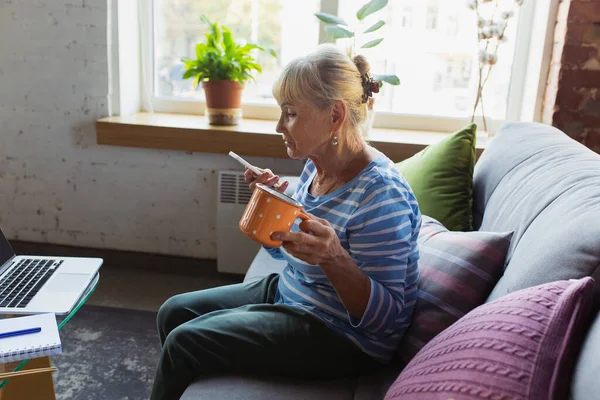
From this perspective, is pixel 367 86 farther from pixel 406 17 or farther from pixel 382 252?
pixel 406 17

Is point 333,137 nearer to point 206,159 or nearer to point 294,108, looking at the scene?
point 294,108

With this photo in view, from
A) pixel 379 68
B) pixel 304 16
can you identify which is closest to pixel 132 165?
pixel 304 16

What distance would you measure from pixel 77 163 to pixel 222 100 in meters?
0.77

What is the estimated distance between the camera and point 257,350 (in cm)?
116

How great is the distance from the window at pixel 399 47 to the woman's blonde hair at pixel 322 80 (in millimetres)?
1285

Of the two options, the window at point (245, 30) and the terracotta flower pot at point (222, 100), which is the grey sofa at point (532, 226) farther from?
the window at point (245, 30)

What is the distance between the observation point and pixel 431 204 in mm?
1583

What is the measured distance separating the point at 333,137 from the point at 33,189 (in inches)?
76.4

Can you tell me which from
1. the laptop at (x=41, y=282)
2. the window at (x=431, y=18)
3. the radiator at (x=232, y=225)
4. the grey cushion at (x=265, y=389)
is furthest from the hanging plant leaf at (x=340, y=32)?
the grey cushion at (x=265, y=389)

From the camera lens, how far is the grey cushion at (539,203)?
92 centimetres

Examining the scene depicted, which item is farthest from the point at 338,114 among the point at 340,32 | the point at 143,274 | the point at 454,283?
the point at 143,274

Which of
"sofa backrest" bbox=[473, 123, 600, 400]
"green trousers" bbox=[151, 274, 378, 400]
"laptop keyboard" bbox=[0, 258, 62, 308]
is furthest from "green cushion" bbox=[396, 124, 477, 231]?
"laptop keyboard" bbox=[0, 258, 62, 308]

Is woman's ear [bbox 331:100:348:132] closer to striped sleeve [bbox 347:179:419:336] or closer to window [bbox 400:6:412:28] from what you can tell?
striped sleeve [bbox 347:179:419:336]

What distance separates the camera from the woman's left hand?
102cm
